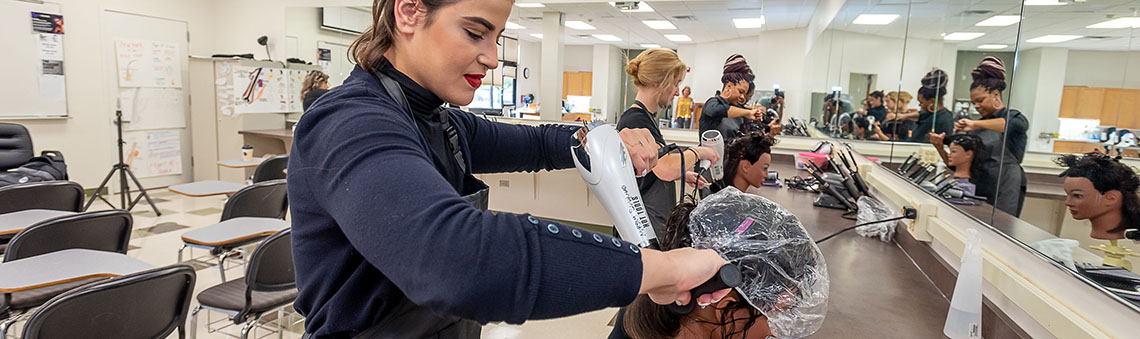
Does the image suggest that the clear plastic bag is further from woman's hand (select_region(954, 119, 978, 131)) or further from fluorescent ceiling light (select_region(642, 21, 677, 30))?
fluorescent ceiling light (select_region(642, 21, 677, 30))

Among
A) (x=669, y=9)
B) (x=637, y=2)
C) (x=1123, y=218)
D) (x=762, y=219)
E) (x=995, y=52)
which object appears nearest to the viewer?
(x=1123, y=218)

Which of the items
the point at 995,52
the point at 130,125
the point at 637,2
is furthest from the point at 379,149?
the point at 130,125

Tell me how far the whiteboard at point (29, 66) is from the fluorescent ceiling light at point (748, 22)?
23.0ft

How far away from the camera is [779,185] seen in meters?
3.32

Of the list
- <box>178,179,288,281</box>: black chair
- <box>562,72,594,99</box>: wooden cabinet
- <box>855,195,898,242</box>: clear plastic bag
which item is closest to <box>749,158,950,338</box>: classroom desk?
<box>855,195,898,242</box>: clear plastic bag

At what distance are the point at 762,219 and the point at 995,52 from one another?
0.96 meters

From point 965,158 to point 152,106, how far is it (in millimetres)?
7877

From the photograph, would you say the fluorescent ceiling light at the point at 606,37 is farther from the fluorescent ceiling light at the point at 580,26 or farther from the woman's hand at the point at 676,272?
the woman's hand at the point at 676,272

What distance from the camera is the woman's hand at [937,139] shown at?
1939 mm

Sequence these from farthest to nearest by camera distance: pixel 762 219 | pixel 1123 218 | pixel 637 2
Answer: pixel 637 2
pixel 762 219
pixel 1123 218

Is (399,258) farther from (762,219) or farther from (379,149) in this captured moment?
(762,219)

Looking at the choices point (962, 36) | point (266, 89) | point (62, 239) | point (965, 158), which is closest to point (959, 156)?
point (965, 158)

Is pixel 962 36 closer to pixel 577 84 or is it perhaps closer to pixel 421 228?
pixel 421 228

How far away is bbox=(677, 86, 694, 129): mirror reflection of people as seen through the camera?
610cm
